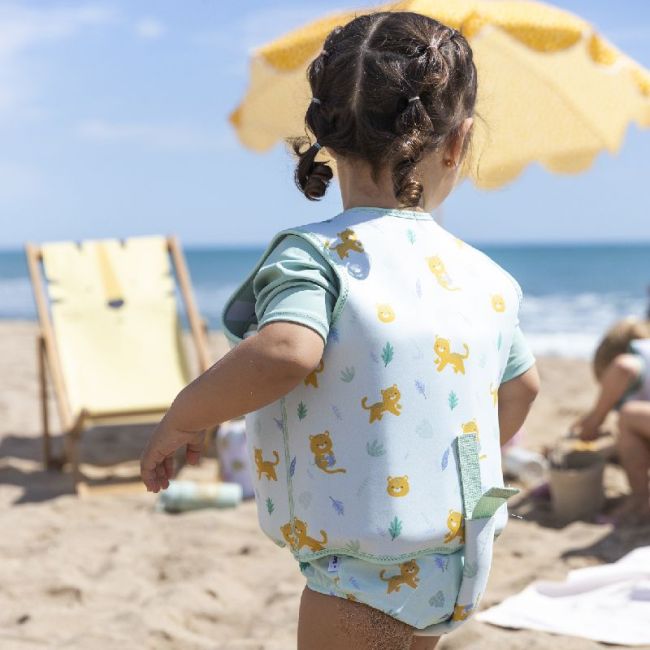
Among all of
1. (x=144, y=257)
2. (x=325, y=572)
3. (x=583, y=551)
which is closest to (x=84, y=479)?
(x=144, y=257)

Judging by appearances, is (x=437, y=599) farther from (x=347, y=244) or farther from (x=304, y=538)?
(x=347, y=244)

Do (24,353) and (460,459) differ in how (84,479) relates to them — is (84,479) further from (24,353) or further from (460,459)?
(24,353)

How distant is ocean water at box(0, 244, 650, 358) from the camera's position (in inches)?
655

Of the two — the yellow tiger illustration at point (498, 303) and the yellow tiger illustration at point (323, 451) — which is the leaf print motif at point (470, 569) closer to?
the yellow tiger illustration at point (323, 451)

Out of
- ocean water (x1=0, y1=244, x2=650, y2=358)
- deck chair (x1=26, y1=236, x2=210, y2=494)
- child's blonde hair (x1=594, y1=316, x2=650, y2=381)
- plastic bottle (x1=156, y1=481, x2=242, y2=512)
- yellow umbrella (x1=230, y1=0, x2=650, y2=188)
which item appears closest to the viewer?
yellow umbrella (x1=230, y1=0, x2=650, y2=188)

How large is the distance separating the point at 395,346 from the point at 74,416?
3696 mm

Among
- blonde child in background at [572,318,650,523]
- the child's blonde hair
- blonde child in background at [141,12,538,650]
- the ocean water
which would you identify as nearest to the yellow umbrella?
the child's blonde hair

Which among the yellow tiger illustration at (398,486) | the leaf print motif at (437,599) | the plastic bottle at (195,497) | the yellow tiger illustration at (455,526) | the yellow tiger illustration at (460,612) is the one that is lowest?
the plastic bottle at (195,497)

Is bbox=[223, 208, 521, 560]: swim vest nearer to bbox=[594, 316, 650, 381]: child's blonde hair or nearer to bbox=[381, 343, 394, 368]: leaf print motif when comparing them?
bbox=[381, 343, 394, 368]: leaf print motif

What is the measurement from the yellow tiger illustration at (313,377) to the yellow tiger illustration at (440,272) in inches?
9.5

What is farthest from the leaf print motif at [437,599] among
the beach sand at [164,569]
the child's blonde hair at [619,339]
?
the child's blonde hair at [619,339]

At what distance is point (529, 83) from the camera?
421 centimetres

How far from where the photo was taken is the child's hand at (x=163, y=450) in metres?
1.46

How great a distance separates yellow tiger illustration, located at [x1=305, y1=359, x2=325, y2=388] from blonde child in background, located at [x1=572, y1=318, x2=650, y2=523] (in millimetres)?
2935
